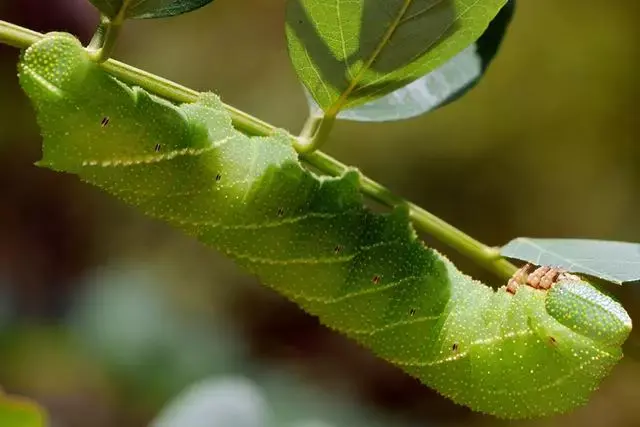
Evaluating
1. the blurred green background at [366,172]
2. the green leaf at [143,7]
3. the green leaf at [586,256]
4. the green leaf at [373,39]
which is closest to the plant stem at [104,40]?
the green leaf at [143,7]

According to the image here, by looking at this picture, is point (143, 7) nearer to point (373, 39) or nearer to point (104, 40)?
point (104, 40)

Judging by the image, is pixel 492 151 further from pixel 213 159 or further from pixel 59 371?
pixel 213 159

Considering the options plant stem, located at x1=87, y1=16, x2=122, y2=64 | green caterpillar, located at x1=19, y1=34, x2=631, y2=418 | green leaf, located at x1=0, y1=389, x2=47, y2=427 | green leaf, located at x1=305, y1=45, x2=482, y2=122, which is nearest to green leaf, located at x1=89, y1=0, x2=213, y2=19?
plant stem, located at x1=87, y1=16, x2=122, y2=64

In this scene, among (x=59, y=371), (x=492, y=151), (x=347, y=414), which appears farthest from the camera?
(x=492, y=151)

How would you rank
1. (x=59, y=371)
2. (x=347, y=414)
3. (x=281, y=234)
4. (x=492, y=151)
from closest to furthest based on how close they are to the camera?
(x=281, y=234), (x=59, y=371), (x=347, y=414), (x=492, y=151)

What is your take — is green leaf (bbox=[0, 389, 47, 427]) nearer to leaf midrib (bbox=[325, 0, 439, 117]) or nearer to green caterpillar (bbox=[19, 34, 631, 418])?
green caterpillar (bbox=[19, 34, 631, 418])

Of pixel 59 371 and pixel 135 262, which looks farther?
pixel 135 262

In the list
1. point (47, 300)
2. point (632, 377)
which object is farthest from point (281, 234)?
point (632, 377)

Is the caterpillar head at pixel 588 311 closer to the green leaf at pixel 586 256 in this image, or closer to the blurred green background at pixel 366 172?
the green leaf at pixel 586 256
